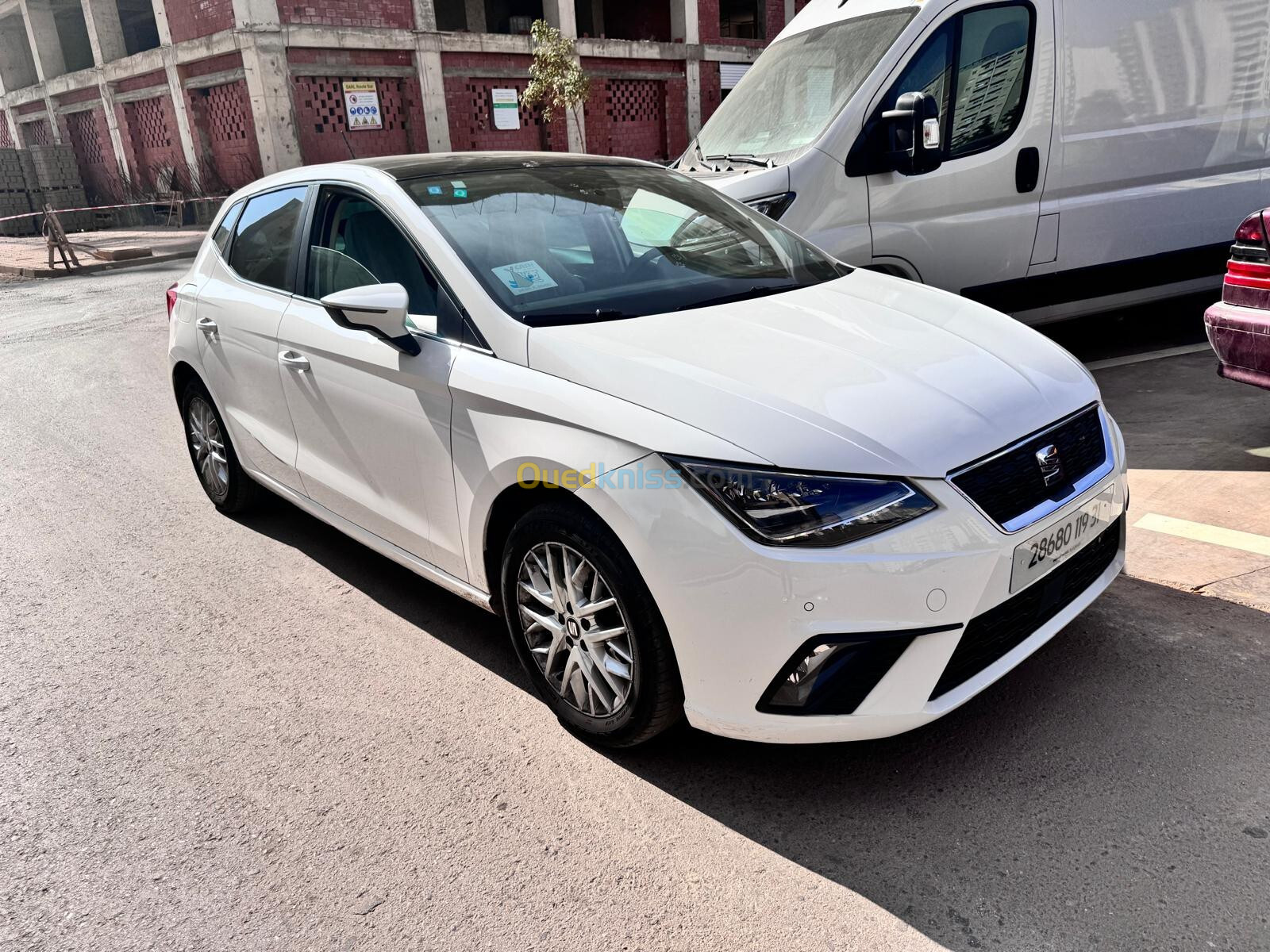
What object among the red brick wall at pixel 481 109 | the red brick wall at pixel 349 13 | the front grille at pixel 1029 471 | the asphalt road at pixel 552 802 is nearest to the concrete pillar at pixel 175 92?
the red brick wall at pixel 349 13

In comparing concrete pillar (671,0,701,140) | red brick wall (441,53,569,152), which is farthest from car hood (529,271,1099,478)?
concrete pillar (671,0,701,140)

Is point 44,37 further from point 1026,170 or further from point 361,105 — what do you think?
point 1026,170

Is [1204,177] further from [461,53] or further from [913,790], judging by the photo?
[461,53]

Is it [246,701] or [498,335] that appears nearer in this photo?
[498,335]

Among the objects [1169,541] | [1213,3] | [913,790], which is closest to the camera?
[913,790]

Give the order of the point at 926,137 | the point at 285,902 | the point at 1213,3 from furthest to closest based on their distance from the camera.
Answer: the point at 1213,3 → the point at 926,137 → the point at 285,902

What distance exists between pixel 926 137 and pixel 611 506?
3.95 metres

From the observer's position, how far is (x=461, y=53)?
24625mm

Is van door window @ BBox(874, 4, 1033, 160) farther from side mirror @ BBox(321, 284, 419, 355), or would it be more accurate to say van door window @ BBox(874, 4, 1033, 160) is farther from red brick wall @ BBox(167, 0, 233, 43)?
red brick wall @ BBox(167, 0, 233, 43)

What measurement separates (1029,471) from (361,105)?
23979 mm

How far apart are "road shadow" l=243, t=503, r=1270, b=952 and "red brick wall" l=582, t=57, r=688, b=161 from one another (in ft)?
85.9

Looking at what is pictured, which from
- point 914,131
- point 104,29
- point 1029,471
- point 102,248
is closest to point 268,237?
point 1029,471

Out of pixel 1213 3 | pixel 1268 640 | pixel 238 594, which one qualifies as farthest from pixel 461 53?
pixel 1268 640

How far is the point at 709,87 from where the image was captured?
30.2 meters
